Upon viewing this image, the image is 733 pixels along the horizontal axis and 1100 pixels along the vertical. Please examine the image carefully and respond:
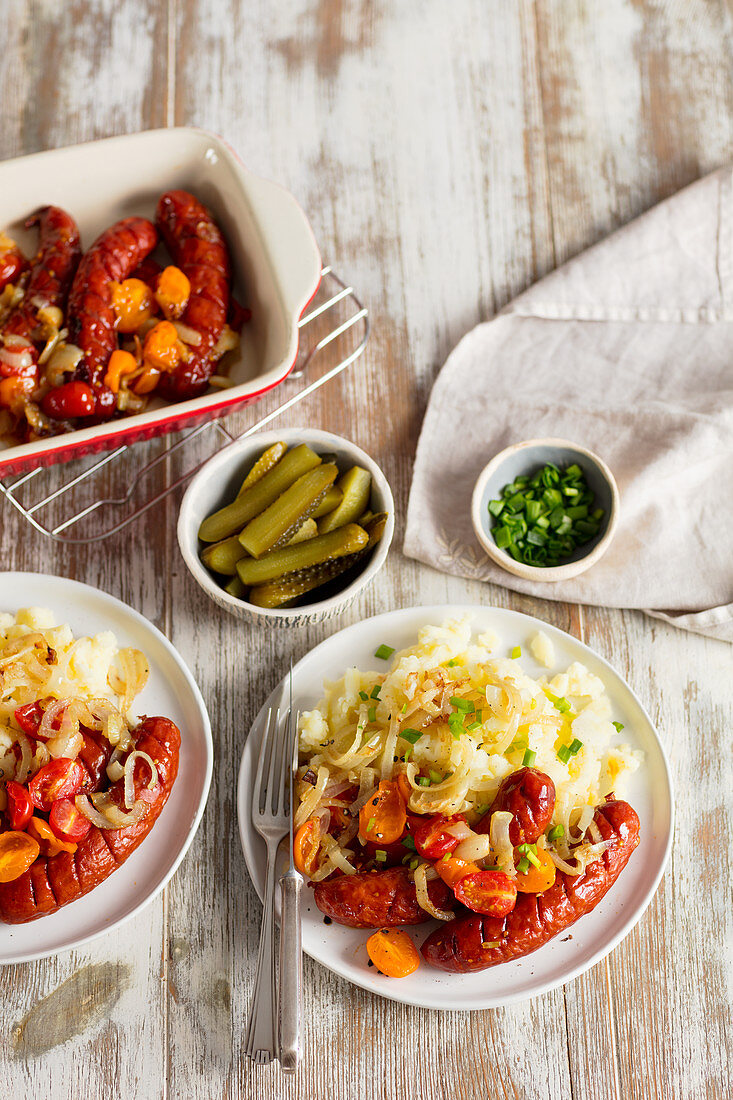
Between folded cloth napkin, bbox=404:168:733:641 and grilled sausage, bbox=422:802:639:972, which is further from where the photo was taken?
folded cloth napkin, bbox=404:168:733:641

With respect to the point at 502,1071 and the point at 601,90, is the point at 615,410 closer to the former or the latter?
the point at 601,90

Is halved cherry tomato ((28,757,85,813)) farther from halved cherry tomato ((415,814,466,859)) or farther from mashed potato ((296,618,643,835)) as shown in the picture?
halved cherry tomato ((415,814,466,859))

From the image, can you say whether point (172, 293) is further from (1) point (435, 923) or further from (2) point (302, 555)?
(1) point (435, 923)

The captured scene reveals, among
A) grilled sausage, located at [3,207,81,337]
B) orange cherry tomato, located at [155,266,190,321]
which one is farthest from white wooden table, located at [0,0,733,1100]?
grilled sausage, located at [3,207,81,337]

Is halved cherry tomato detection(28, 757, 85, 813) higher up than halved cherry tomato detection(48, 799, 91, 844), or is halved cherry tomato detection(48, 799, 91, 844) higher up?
halved cherry tomato detection(28, 757, 85, 813)

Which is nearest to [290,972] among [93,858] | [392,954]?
[392,954]

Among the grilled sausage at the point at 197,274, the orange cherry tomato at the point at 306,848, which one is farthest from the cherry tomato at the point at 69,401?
the orange cherry tomato at the point at 306,848

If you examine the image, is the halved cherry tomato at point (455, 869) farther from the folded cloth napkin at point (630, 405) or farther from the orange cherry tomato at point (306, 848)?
the folded cloth napkin at point (630, 405)
